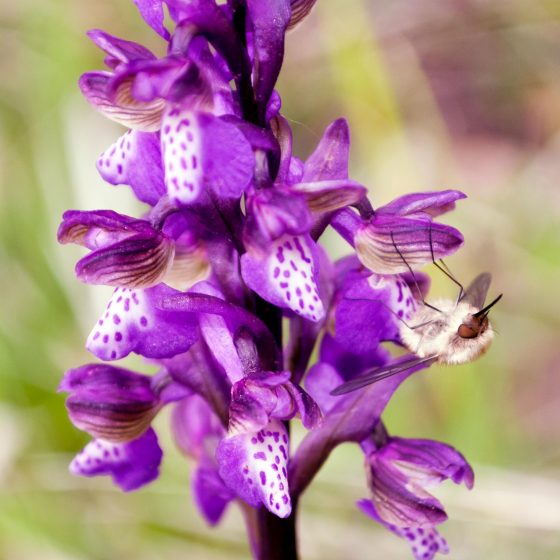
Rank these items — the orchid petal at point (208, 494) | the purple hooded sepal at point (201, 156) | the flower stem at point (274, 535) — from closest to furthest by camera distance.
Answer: the purple hooded sepal at point (201, 156)
the flower stem at point (274, 535)
the orchid petal at point (208, 494)

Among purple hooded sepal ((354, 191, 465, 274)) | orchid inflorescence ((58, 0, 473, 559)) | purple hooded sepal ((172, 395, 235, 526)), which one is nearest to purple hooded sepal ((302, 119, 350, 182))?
orchid inflorescence ((58, 0, 473, 559))

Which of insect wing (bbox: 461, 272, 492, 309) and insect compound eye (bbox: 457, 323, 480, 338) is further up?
insect compound eye (bbox: 457, 323, 480, 338)

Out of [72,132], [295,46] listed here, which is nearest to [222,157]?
[72,132]

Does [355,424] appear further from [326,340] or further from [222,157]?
[222,157]

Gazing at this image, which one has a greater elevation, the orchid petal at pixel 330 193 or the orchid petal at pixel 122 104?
the orchid petal at pixel 122 104

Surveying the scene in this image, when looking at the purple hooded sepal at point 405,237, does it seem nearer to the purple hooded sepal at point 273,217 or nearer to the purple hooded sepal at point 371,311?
the purple hooded sepal at point 371,311

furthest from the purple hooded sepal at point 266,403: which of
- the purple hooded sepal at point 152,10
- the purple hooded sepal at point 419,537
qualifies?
the purple hooded sepal at point 152,10

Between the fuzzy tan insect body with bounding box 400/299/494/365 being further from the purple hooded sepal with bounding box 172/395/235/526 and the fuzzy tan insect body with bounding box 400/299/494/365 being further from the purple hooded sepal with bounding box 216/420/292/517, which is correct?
the purple hooded sepal with bounding box 172/395/235/526
